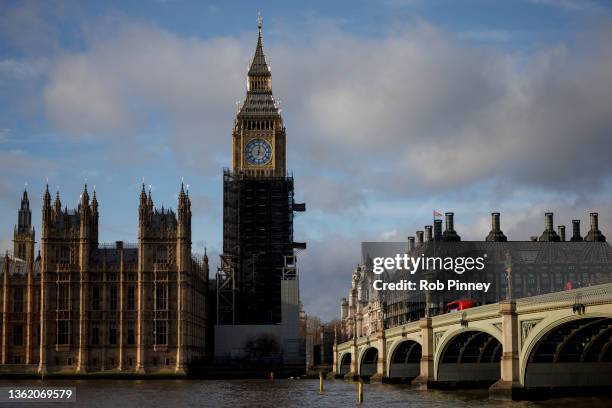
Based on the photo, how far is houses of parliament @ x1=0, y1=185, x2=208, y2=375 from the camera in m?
140

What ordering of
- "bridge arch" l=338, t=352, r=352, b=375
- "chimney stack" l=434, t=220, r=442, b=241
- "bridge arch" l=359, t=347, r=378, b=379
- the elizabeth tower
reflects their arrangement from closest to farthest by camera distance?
1. "bridge arch" l=359, t=347, r=378, b=379
2. "bridge arch" l=338, t=352, r=352, b=375
3. the elizabeth tower
4. "chimney stack" l=434, t=220, r=442, b=241

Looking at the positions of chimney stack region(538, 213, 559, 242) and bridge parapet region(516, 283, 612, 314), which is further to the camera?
chimney stack region(538, 213, 559, 242)

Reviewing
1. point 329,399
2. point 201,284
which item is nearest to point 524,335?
point 329,399

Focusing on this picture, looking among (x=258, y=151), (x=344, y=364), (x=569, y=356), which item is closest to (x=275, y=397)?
(x=569, y=356)

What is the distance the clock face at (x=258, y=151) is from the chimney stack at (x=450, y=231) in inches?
1390

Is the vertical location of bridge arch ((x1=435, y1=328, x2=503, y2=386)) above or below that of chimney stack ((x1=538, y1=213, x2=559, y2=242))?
below

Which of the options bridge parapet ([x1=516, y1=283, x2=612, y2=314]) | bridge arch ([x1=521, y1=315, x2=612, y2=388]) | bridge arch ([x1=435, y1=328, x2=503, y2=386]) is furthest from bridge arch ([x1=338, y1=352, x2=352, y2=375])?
bridge parapet ([x1=516, y1=283, x2=612, y2=314])

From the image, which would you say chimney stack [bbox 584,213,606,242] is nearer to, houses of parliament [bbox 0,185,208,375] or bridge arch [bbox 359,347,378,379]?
bridge arch [bbox 359,347,378,379]

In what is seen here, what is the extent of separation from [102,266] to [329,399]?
60.1m

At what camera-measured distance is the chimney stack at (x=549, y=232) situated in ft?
616

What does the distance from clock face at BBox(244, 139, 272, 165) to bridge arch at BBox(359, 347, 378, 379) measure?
43.7m

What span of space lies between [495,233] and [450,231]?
8594 millimetres

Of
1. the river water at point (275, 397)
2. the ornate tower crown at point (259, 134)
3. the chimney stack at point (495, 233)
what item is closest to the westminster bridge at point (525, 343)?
the river water at point (275, 397)

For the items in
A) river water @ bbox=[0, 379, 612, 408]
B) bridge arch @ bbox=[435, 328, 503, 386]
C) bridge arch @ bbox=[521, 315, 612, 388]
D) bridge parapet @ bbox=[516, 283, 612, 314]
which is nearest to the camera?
bridge parapet @ bbox=[516, 283, 612, 314]
